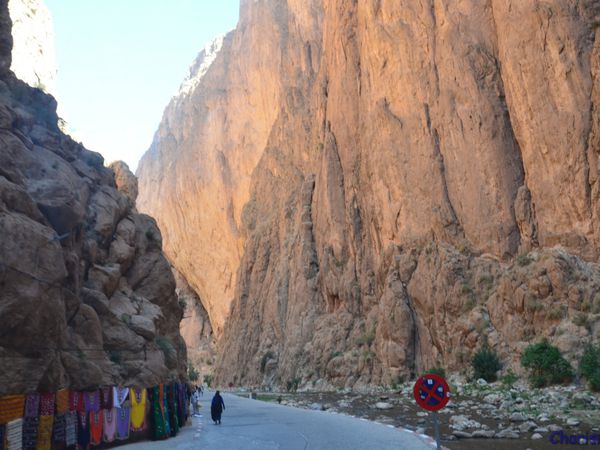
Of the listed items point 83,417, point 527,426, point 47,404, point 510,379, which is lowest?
point 527,426

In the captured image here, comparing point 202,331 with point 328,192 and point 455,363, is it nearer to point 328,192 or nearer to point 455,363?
point 328,192

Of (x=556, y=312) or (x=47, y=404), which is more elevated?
(x=556, y=312)

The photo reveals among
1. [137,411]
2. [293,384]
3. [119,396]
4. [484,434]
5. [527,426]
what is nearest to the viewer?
[119,396]

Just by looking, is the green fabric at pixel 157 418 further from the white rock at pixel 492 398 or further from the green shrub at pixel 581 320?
the green shrub at pixel 581 320

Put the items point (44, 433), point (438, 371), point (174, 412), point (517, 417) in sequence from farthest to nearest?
point (438, 371)
point (517, 417)
point (174, 412)
point (44, 433)

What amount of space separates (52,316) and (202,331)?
81783mm

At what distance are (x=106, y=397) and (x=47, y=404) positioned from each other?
225 cm

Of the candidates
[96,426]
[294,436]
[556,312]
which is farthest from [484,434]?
[556,312]

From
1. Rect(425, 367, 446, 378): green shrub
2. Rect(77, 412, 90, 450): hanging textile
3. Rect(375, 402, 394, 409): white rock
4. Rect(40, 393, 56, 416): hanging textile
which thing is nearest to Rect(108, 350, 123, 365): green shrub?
Rect(77, 412, 90, 450): hanging textile

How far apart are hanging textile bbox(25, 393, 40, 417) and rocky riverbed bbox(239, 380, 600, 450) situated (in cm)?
801

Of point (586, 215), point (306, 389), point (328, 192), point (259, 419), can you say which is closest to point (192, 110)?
point (328, 192)

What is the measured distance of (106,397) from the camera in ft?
45.4

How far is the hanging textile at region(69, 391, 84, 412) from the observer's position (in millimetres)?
12584

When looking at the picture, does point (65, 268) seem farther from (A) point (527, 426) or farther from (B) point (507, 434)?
(A) point (527, 426)
